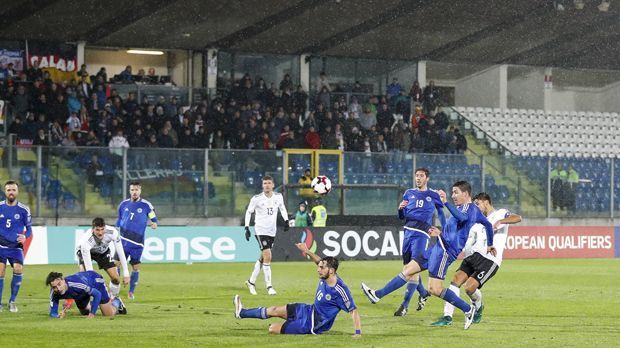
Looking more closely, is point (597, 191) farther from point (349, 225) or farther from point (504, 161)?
point (349, 225)

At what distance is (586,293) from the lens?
22953 mm

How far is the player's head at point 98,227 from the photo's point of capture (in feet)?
60.6

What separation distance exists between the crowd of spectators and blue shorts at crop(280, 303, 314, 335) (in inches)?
837

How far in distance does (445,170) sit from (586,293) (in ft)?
49.6

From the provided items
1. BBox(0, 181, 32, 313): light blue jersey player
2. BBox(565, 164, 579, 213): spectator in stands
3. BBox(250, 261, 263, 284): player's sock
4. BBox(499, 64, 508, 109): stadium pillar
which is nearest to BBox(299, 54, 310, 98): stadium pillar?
BBox(499, 64, 508, 109): stadium pillar

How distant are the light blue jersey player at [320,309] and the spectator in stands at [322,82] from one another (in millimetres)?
30936

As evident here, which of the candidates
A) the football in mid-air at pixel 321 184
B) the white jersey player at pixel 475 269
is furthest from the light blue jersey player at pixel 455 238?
the football in mid-air at pixel 321 184

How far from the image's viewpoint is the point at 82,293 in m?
17.0

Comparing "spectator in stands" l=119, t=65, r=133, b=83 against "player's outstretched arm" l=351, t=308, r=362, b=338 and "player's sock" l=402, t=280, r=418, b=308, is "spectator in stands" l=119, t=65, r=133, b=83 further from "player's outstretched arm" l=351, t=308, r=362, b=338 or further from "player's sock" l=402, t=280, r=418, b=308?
"player's outstretched arm" l=351, t=308, r=362, b=338

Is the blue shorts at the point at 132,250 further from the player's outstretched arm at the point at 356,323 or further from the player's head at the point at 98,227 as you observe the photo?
the player's outstretched arm at the point at 356,323

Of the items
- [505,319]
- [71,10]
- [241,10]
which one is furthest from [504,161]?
[505,319]

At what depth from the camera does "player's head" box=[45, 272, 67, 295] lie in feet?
54.0

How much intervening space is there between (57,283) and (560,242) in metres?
24.1

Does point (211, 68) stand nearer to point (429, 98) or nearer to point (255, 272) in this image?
point (429, 98)
